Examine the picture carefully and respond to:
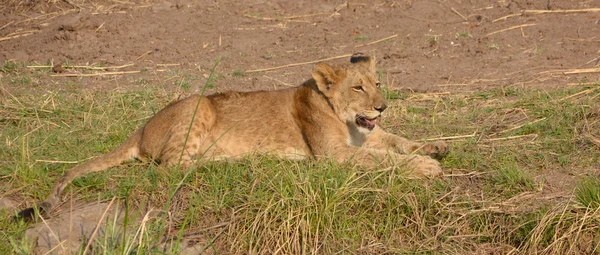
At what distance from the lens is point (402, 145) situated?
23.1 feet

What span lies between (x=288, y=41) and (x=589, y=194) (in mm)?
6106

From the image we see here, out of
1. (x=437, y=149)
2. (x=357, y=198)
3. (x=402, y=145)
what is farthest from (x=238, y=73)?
(x=357, y=198)

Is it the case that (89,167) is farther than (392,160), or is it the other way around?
(89,167)

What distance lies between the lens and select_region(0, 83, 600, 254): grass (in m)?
5.47

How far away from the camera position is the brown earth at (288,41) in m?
9.32

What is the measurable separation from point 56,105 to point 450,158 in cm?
426

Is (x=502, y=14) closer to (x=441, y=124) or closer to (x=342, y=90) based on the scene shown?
(x=441, y=124)

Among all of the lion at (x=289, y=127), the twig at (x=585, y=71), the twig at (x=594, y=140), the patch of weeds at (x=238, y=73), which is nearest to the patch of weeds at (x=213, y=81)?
the patch of weeds at (x=238, y=73)

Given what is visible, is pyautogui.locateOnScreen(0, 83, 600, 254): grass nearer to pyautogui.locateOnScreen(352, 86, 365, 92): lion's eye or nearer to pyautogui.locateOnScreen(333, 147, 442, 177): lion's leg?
pyautogui.locateOnScreen(333, 147, 442, 177): lion's leg

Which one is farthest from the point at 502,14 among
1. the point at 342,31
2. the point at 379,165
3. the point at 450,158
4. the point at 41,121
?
the point at 41,121

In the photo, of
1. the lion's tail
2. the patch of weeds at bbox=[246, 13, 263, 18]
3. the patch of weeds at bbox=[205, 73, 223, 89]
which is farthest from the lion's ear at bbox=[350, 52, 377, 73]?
the patch of weeds at bbox=[246, 13, 263, 18]

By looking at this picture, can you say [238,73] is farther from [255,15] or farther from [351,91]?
[351,91]

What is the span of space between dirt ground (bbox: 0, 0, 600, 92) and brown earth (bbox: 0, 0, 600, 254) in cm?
1

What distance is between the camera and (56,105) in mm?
8539
